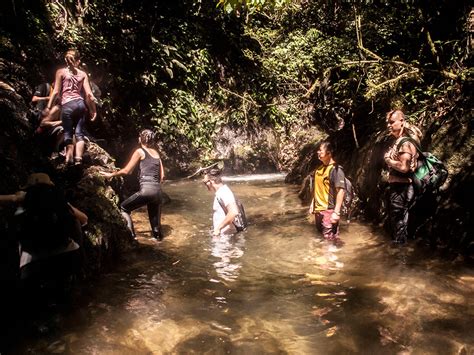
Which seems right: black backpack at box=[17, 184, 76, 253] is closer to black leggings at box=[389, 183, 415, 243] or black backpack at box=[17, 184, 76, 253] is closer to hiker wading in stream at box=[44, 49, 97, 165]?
hiker wading in stream at box=[44, 49, 97, 165]

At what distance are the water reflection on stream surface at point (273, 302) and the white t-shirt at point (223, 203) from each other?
0.37m

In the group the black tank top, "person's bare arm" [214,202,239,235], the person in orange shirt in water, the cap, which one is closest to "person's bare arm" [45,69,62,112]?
the black tank top

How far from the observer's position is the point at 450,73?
8.77 m

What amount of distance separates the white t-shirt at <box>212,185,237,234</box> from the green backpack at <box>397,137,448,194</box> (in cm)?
326

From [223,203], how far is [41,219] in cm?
410

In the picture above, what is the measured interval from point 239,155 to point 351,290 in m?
17.9

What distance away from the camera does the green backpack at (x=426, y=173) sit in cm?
641

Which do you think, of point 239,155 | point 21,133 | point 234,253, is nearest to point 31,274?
point 21,133

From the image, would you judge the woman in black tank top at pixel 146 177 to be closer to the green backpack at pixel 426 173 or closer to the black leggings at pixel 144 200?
the black leggings at pixel 144 200

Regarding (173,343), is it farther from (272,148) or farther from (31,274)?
(272,148)

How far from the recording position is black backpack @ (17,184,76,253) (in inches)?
Result: 155

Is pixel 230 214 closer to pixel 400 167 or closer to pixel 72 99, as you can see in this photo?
pixel 400 167

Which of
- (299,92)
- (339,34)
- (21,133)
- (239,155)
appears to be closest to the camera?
(21,133)

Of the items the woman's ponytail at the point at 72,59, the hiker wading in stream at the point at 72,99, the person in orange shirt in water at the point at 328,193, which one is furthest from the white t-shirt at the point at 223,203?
the woman's ponytail at the point at 72,59
